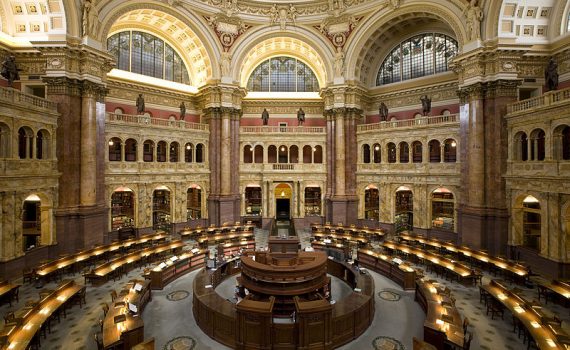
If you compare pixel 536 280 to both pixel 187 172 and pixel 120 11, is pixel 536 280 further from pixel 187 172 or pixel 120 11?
pixel 120 11

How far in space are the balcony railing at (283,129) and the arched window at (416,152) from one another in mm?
8841

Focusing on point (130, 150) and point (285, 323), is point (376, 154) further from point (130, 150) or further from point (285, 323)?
point (130, 150)

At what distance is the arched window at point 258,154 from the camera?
105ft

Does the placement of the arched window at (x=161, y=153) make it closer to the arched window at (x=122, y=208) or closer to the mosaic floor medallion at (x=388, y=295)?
the arched window at (x=122, y=208)

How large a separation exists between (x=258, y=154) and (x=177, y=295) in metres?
20.4

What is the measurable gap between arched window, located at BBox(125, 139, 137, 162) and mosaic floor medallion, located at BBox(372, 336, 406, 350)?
24.1 metres

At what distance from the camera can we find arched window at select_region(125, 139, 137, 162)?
2659cm

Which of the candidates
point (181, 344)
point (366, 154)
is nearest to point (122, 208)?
point (181, 344)

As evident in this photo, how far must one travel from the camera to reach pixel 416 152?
2770 cm

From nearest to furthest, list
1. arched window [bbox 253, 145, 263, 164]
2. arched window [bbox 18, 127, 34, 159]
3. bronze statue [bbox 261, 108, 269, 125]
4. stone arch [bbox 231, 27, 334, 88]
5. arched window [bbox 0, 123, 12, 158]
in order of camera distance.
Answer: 1. arched window [bbox 0, 123, 12, 158]
2. arched window [bbox 18, 127, 34, 159]
3. stone arch [bbox 231, 27, 334, 88]
4. bronze statue [bbox 261, 108, 269, 125]
5. arched window [bbox 253, 145, 263, 164]

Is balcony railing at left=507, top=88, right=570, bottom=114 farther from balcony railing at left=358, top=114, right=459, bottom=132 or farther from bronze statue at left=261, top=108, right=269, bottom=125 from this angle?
bronze statue at left=261, top=108, right=269, bottom=125

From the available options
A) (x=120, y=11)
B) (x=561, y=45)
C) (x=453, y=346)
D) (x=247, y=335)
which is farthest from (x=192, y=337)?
(x=561, y=45)

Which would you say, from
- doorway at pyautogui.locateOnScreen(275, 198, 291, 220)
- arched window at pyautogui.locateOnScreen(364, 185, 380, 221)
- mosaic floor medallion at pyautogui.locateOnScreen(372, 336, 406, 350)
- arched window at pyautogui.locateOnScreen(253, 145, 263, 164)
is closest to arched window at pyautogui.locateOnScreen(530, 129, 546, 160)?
arched window at pyautogui.locateOnScreen(364, 185, 380, 221)

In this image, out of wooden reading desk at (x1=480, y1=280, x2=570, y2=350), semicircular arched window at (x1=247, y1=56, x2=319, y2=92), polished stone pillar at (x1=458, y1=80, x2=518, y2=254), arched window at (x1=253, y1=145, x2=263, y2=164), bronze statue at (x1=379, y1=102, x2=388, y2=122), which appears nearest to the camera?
wooden reading desk at (x1=480, y1=280, x2=570, y2=350)
